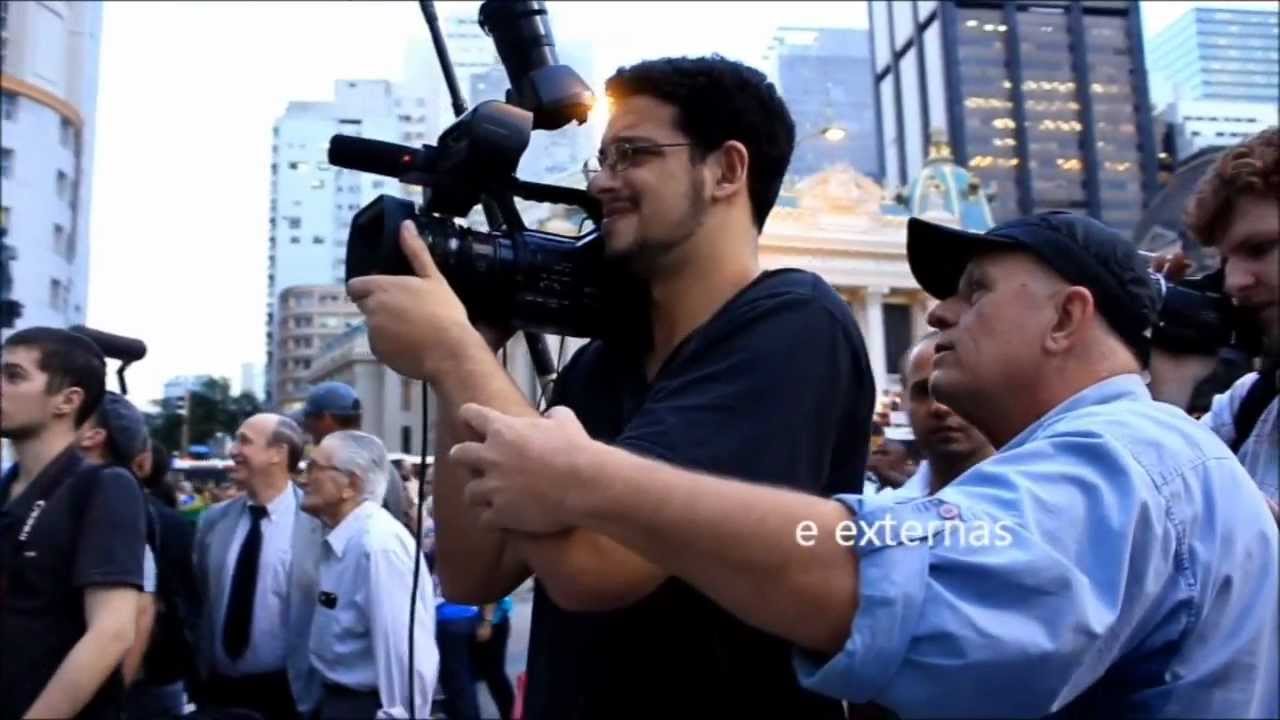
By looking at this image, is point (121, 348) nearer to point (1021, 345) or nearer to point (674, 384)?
point (674, 384)

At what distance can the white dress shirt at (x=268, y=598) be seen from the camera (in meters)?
4.31

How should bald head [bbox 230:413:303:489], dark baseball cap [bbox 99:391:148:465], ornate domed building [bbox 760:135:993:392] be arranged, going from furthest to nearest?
ornate domed building [bbox 760:135:993:392] → bald head [bbox 230:413:303:489] → dark baseball cap [bbox 99:391:148:465]

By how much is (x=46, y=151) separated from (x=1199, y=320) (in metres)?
55.2

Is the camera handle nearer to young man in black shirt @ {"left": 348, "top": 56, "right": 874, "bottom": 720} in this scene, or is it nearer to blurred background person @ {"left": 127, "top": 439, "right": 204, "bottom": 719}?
young man in black shirt @ {"left": 348, "top": 56, "right": 874, "bottom": 720}

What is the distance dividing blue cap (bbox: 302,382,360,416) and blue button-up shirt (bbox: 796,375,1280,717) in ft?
17.4

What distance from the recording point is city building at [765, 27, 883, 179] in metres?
102

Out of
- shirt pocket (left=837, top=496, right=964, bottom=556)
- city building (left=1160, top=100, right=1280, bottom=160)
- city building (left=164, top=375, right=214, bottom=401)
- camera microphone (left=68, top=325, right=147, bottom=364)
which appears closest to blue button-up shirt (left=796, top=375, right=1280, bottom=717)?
shirt pocket (left=837, top=496, right=964, bottom=556)

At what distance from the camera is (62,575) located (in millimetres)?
2789

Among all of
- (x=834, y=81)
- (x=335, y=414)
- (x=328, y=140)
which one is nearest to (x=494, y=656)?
(x=335, y=414)

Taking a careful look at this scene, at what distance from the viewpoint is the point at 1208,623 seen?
3.71ft

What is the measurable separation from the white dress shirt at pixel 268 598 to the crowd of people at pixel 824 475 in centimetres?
173

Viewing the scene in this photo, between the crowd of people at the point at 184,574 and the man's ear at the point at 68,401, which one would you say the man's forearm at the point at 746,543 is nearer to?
the crowd of people at the point at 184,574

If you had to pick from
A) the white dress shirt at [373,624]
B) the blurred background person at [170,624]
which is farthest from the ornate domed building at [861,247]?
the blurred background person at [170,624]

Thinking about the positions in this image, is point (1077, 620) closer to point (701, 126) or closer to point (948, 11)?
point (701, 126)
